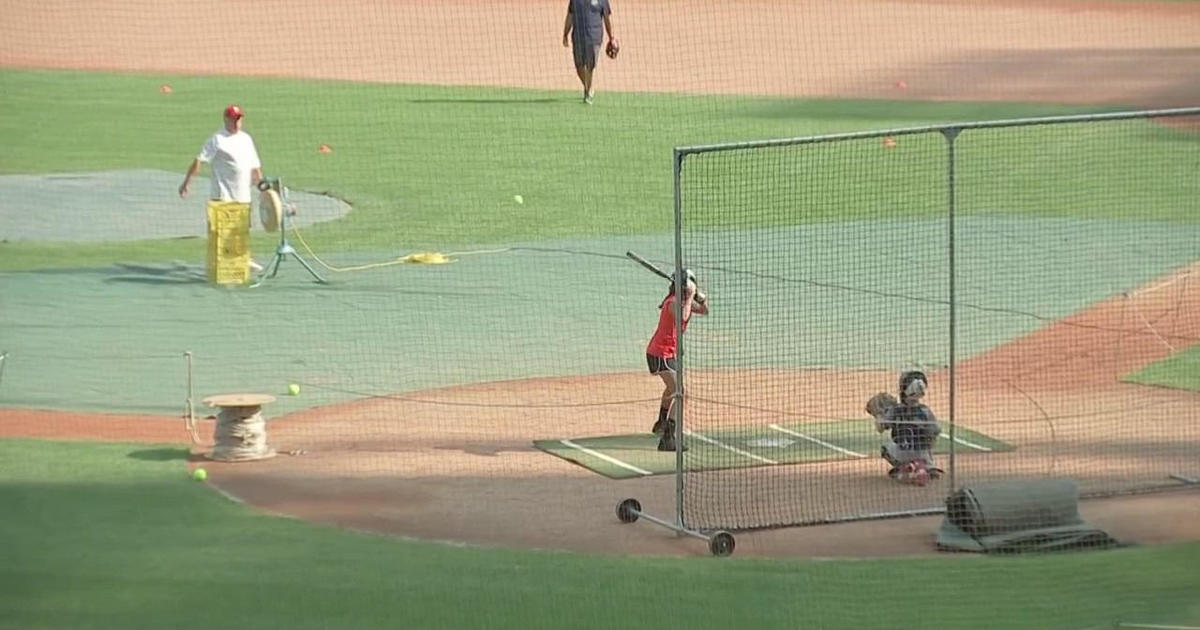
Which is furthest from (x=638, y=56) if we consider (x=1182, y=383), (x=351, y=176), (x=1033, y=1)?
(x=1182, y=383)

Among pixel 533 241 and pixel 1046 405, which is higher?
pixel 533 241

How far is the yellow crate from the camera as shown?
70.3 feet

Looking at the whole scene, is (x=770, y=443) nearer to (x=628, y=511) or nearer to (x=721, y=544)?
(x=628, y=511)

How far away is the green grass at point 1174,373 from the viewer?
61.3 ft

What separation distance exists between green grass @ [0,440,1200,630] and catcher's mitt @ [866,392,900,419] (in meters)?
2.37

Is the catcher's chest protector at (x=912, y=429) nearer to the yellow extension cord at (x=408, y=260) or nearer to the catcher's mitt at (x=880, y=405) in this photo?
the catcher's mitt at (x=880, y=405)

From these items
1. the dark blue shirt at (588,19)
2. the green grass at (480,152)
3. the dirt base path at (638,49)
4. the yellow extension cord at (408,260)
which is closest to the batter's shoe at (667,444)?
the yellow extension cord at (408,260)

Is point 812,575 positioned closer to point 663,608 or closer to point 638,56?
point 663,608

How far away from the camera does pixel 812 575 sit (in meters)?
13.2

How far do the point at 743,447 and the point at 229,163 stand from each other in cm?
787

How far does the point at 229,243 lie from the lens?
21656 mm

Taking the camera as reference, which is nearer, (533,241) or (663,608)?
(663,608)

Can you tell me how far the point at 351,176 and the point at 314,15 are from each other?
10.6 meters

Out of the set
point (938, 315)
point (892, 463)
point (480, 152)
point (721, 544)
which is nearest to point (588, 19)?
point (480, 152)
